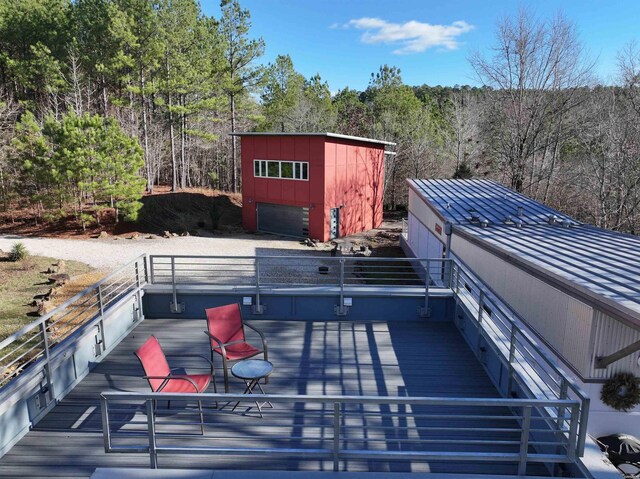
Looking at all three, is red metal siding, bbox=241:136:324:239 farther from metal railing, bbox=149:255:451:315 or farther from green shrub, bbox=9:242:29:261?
green shrub, bbox=9:242:29:261

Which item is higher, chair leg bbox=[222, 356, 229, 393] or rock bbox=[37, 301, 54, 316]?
chair leg bbox=[222, 356, 229, 393]

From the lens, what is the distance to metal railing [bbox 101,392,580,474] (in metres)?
3.38

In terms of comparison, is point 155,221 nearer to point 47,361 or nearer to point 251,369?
point 47,361

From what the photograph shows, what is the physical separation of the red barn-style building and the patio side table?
55.4 feet

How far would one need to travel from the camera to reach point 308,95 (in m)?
A: 39.4

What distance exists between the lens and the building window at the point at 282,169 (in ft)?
72.5

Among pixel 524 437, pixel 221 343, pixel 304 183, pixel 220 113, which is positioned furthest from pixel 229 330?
pixel 220 113

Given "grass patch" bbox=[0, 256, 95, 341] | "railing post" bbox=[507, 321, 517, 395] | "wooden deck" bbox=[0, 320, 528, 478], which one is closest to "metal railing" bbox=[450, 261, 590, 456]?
"railing post" bbox=[507, 321, 517, 395]

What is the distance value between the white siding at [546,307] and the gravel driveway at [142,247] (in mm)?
11309

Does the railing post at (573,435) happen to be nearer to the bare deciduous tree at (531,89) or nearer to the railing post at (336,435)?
the railing post at (336,435)

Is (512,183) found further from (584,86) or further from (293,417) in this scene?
(293,417)

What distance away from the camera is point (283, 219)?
2350cm

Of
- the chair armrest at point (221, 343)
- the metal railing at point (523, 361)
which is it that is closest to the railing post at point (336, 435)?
the metal railing at point (523, 361)

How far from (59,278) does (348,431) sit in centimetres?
1320
